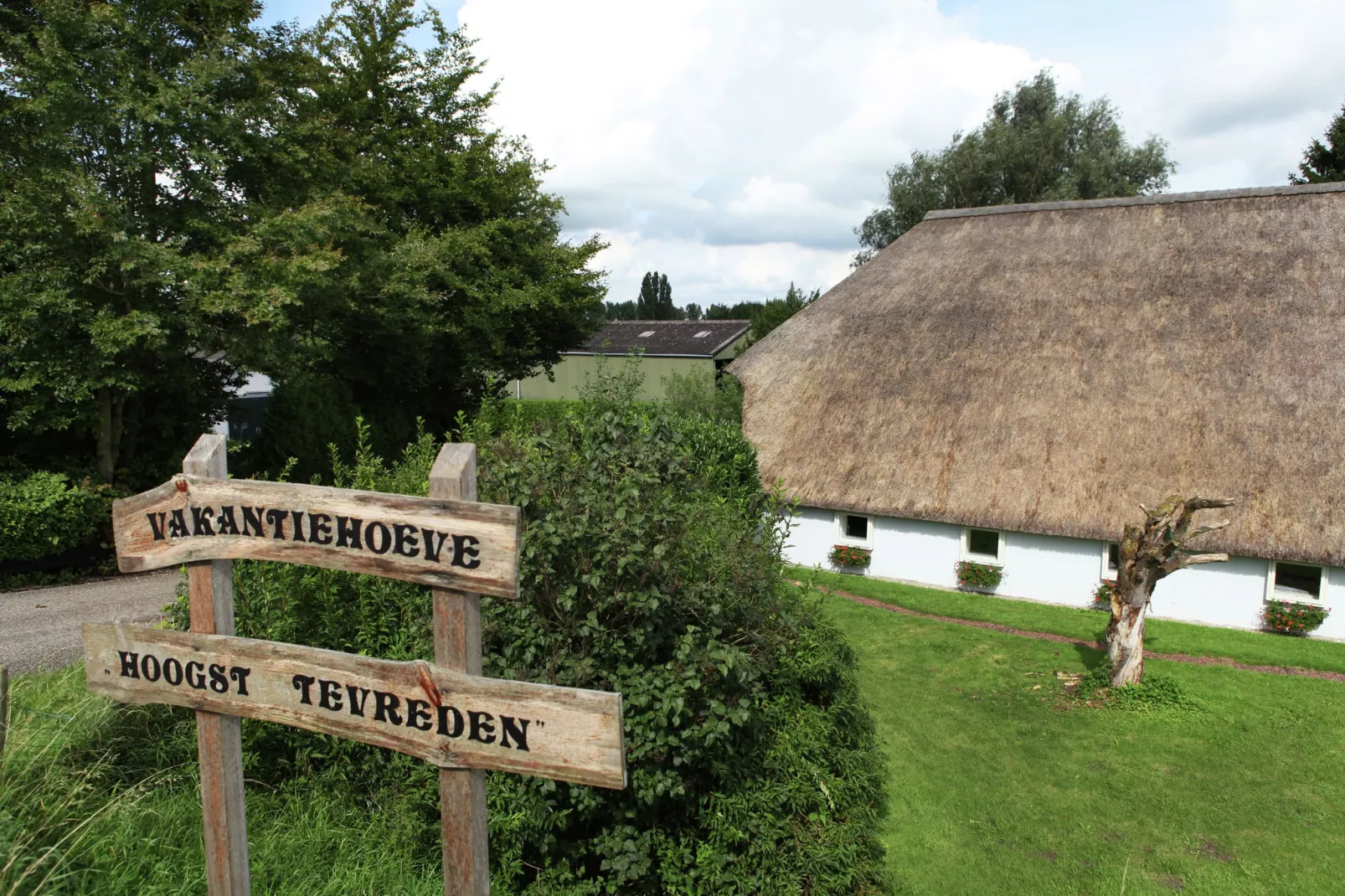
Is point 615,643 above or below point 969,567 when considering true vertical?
above

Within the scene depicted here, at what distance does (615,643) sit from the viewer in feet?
17.4

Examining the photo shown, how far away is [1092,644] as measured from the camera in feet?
43.7

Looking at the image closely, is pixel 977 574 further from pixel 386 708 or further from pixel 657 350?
pixel 657 350

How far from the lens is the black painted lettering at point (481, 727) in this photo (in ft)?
11.5

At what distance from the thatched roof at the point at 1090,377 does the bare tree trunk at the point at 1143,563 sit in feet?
12.3

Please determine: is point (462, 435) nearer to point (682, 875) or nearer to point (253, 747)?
point (253, 747)

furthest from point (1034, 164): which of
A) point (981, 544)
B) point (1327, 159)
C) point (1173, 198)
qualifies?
point (981, 544)

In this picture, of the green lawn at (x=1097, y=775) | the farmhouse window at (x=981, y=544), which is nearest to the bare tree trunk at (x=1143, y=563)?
the green lawn at (x=1097, y=775)

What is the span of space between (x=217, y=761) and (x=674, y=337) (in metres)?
44.9

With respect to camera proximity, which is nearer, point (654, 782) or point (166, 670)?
point (166, 670)

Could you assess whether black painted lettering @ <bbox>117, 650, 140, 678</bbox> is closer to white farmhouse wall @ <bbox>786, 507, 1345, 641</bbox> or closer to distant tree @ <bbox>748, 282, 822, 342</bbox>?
white farmhouse wall @ <bbox>786, 507, 1345, 641</bbox>

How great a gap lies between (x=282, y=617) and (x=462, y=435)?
2.34 metres

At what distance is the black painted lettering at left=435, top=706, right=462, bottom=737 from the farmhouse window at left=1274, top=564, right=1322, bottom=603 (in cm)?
1539

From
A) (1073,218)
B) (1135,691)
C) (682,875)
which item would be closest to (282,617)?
(682,875)
